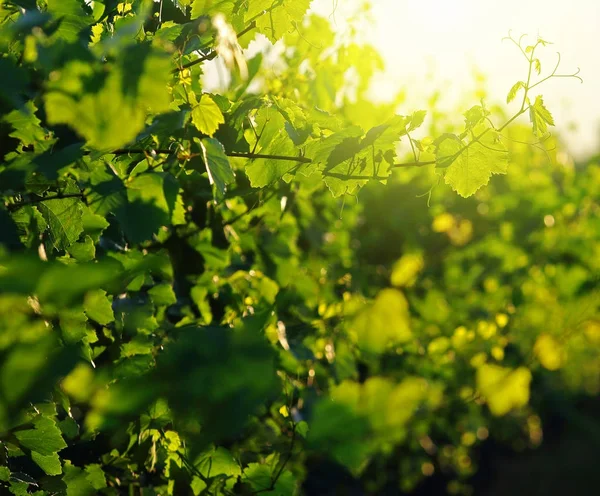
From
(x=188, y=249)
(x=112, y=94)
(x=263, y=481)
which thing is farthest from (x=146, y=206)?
(x=188, y=249)

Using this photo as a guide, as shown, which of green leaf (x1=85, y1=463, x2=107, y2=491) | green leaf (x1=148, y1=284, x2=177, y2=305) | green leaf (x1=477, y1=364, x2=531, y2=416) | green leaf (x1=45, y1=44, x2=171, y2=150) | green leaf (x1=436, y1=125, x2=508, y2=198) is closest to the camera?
green leaf (x1=45, y1=44, x2=171, y2=150)

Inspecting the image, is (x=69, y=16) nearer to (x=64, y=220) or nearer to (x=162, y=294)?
(x=64, y=220)

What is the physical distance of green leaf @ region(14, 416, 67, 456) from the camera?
1552 millimetres

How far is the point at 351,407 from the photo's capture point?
0.78 m

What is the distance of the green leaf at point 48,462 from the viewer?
5.33 ft

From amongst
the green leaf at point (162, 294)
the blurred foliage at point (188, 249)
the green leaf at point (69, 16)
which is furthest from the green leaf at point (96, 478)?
the green leaf at point (69, 16)

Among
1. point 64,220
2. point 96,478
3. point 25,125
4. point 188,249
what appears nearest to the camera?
point 25,125

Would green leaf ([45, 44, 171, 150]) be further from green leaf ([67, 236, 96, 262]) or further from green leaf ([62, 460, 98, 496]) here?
green leaf ([62, 460, 98, 496])

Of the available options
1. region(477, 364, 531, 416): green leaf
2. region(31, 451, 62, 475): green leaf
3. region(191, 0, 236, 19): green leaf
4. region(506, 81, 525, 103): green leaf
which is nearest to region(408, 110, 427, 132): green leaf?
region(506, 81, 525, 103): green leaf

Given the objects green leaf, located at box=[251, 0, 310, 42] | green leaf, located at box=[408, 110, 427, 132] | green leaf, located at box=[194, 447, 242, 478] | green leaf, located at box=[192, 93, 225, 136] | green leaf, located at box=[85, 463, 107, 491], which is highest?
green leaf, located at box=[251, 0, 310, 42]

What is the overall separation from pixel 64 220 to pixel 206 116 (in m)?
0.37

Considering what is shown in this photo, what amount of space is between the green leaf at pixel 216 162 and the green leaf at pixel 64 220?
283 millimetres

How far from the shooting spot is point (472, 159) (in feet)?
5.28

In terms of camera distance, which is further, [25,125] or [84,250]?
[84,250]
